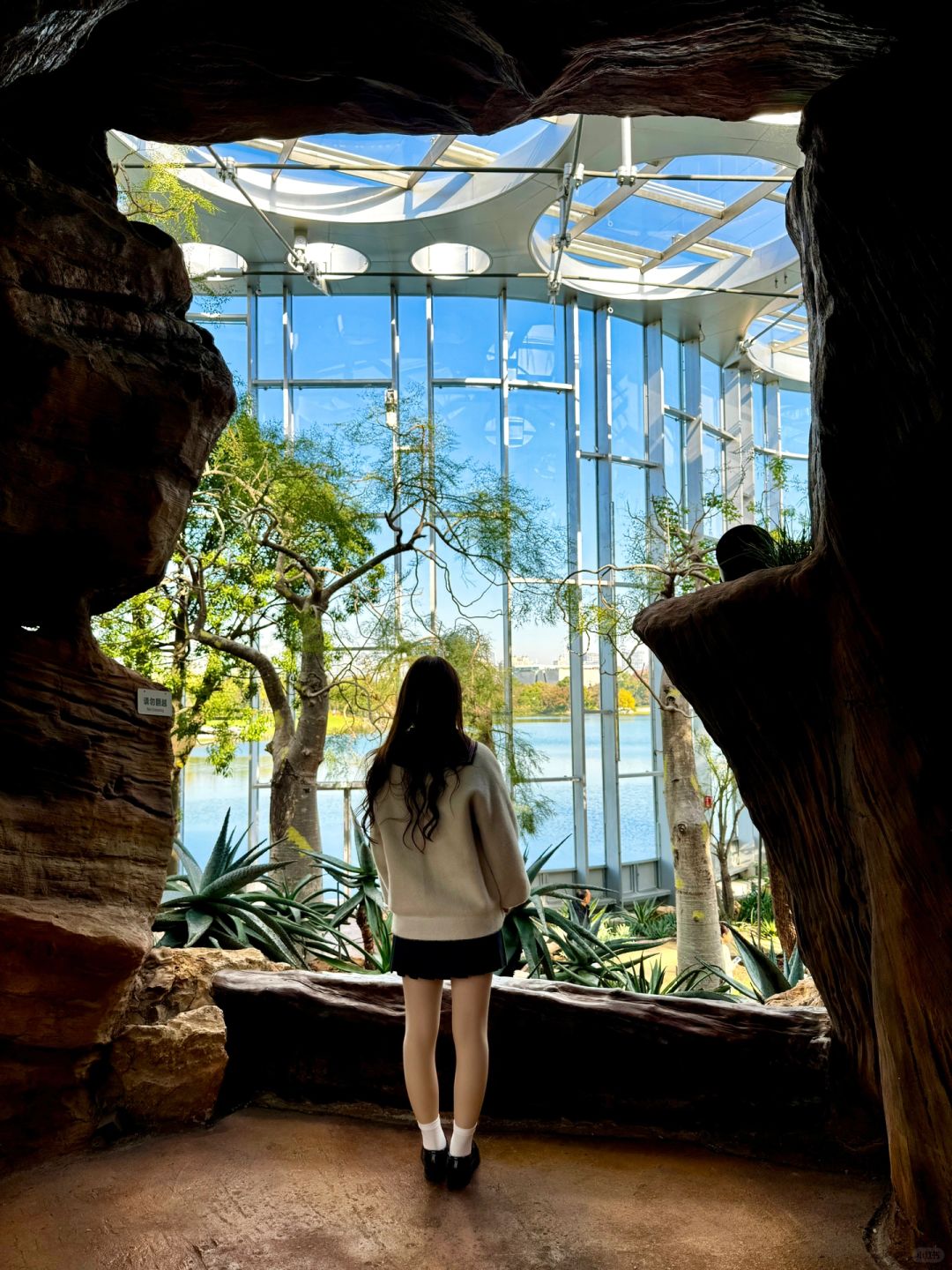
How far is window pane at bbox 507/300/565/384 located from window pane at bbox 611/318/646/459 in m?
0.95

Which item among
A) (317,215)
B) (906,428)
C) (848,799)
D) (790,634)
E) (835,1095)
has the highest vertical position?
(317,215)

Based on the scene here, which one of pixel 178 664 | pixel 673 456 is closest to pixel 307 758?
pixel 178 664

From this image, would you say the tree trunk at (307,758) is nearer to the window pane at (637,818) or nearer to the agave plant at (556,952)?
the agave plant at (556,952)

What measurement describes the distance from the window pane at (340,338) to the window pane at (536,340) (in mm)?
1733

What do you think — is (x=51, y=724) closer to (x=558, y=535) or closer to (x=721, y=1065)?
(x=721, y=1065)

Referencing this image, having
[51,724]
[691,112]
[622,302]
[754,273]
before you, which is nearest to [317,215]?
[622,302]

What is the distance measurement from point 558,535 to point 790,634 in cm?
926

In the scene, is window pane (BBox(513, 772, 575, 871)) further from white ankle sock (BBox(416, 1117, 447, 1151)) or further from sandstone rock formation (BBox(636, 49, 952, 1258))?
sandstone rock formation (BBox(636, 49, 952, 1258))

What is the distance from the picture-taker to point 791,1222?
2.53 meters

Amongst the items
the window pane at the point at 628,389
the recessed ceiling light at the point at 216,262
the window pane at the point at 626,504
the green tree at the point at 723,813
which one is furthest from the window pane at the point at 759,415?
the recessed ceiling light at the point at 216,262

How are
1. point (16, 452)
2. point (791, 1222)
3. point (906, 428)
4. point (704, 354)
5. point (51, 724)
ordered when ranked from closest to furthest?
point (906, 428) → point (791, 1222) → point (16, 452) → point (51, 724) → point (704, 354)

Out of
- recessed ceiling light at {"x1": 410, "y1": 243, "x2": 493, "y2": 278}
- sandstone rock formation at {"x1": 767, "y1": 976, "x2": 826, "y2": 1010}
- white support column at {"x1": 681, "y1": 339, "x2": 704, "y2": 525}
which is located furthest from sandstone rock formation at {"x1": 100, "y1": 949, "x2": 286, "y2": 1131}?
white support column at {"x1": 681, "y1": 339, "x2": 704, "y2": 525}

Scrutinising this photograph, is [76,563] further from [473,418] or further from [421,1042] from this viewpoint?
[473,418]

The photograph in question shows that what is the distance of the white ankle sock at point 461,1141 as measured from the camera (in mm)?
2740
